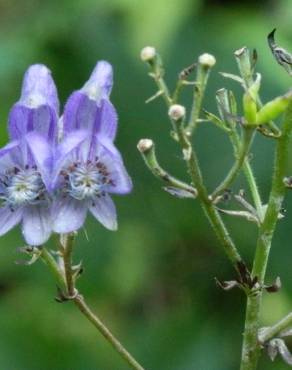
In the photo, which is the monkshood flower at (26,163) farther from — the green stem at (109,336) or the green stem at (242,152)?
the green stem at (242,152)

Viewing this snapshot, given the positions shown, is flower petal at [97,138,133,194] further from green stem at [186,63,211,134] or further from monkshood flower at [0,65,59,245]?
green stem at [186,63,211,134]

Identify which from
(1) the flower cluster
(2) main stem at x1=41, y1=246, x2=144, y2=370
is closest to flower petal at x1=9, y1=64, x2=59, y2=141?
(1) the flower cluster

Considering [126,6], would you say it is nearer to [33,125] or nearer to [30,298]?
→ [30,298]

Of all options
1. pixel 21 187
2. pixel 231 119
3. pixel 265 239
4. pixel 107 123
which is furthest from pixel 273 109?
pixel 21 187

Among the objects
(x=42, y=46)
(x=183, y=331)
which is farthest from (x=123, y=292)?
(x=42, y=46)

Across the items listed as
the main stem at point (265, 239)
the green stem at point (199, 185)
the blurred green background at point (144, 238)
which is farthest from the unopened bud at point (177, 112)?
the blurred green background at point (144, 238)

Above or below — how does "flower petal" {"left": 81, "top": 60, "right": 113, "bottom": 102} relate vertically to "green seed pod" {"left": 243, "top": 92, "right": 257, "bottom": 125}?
above

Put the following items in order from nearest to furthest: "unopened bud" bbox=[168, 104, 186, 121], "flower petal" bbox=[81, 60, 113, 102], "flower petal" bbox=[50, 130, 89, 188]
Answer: "unopened bud" bbox=[168, 104, 186, 121] < "flower petal" bbox=[50, 130, 89, 188] < "flower petal" bbox=[81, 60, 113, 102]
